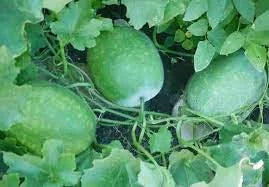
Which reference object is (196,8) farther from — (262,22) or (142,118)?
(142,118)

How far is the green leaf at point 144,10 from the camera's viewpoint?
5.60 feet

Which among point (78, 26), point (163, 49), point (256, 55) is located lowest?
point (163, 49)

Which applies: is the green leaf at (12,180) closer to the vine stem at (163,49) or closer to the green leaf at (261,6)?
the vine stem at (163,49)

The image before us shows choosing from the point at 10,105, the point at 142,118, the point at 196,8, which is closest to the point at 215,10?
the point at 196,8

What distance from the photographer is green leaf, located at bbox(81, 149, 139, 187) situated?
63.9 inches

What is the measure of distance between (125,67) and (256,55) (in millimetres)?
302

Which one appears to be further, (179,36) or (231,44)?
(179,36)

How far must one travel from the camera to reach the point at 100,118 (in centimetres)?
187

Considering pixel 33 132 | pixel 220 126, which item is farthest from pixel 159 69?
pixel 33 132

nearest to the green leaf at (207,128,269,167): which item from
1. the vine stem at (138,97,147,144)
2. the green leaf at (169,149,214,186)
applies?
the green leaf at (169,149,214,186)

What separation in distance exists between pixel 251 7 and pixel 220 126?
287 millimetres

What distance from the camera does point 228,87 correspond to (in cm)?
181

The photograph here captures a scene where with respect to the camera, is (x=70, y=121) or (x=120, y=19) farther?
(x=120, y=19)

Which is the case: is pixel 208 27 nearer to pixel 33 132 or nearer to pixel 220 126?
pixel 220 126
